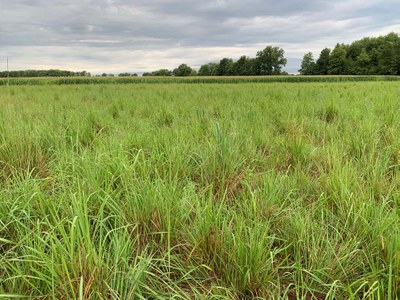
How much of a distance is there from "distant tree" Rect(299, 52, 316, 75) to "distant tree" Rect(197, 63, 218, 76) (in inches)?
1220

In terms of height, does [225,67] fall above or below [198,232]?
above

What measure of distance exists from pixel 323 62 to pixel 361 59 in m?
11.4

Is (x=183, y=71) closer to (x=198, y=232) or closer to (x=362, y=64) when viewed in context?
(x=362, y=64)

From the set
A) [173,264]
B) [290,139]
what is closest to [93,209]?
[173,264]

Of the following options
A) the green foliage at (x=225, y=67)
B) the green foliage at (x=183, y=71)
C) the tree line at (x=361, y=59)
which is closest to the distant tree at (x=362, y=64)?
the tree line at (x=361, y=59)

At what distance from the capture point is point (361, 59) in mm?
72312

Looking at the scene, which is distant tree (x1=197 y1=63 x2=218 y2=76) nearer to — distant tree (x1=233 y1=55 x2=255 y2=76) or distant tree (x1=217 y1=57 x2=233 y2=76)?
distant tree (x1=217 y1=57 x2=233 y2=76)

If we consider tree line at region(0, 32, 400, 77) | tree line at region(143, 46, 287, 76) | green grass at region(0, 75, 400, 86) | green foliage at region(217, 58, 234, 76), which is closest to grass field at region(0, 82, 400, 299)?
green grass at region(0, 75, 400, 86)

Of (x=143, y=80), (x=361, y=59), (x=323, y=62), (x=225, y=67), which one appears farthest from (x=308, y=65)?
(x=143, y=80)

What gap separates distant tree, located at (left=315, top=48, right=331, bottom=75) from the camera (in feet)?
265

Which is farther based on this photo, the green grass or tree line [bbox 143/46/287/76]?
tree line [bbox 143/46/287/76]

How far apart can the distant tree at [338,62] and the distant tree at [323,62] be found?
2710 mm

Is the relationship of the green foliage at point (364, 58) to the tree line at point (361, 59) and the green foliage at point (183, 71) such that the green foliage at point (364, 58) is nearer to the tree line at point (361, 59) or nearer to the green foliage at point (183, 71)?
the tree line at point (361, 59)

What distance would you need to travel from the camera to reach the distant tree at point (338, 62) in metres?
74.9
